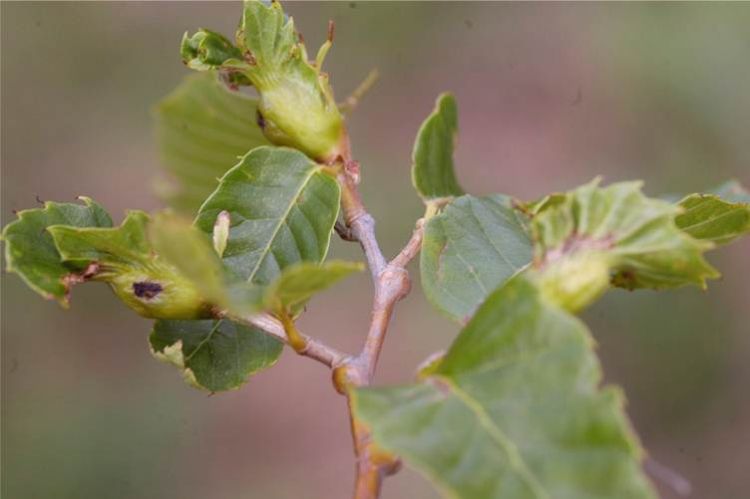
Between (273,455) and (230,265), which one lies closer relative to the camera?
(230,265)

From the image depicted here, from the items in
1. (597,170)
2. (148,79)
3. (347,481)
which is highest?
(148,79)

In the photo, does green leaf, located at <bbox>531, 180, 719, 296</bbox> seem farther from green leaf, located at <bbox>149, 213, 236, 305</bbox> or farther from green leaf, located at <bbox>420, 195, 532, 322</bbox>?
green leaf, located at <bbox>149, 213, 236, 305</bbox>

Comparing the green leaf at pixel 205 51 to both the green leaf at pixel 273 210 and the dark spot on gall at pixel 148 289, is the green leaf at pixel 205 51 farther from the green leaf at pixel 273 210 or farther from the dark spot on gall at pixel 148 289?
the dark spot on gall at pixel 148 289

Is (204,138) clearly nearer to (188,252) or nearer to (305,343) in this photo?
(305,343)

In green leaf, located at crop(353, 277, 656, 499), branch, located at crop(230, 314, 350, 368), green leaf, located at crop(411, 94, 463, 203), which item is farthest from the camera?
green leaf, located at crop(411, 94, 463, 203)

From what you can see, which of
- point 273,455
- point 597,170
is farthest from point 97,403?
point 597,170

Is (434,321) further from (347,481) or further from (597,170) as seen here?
(597,170)

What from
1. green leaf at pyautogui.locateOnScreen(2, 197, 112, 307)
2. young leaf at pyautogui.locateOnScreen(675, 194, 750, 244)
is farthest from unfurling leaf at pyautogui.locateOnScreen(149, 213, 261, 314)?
young leaf at pyautogui.locateOnScreen(675, 194, 750, 244)
